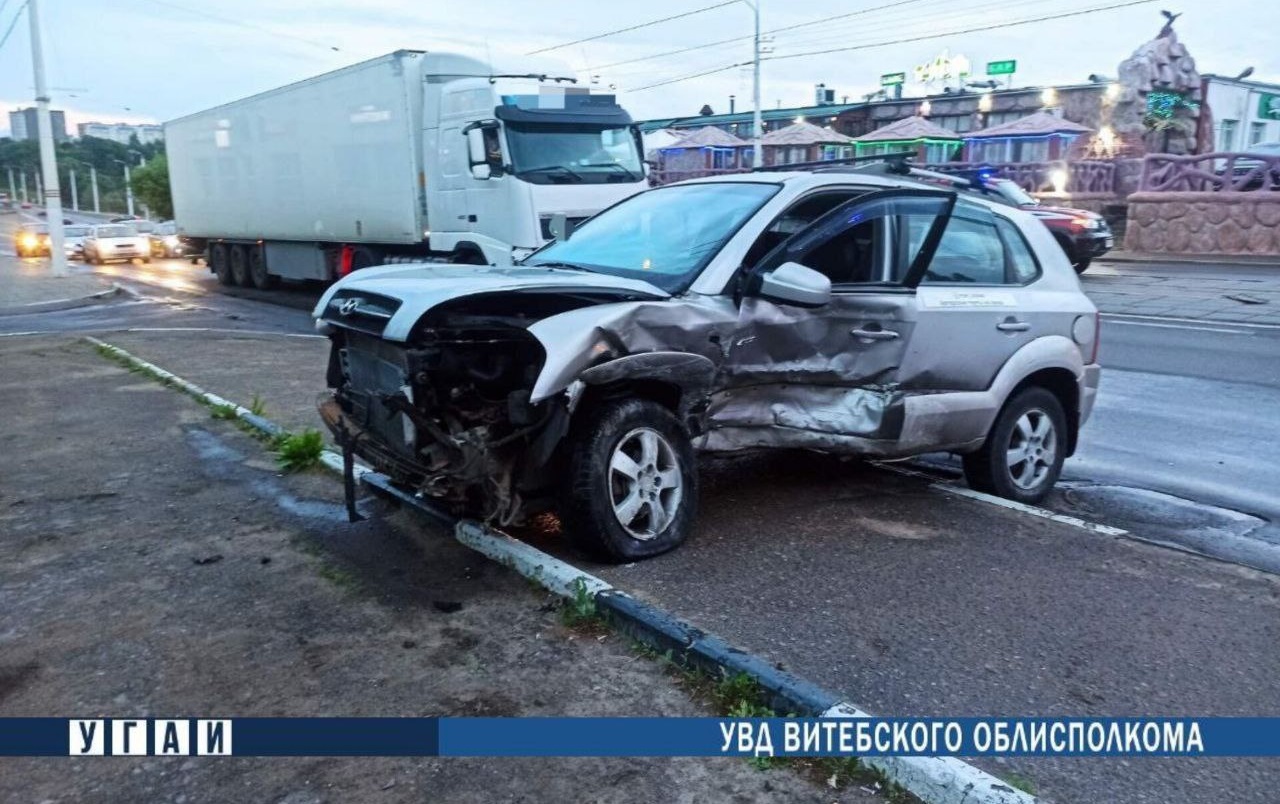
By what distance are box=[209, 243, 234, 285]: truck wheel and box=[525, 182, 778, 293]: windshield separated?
2111 centimetres

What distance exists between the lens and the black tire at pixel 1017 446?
5.86 m

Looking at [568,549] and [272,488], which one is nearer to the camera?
[568,549]

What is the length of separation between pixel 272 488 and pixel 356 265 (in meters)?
12.5

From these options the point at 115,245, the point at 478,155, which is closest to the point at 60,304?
the point at 478,155

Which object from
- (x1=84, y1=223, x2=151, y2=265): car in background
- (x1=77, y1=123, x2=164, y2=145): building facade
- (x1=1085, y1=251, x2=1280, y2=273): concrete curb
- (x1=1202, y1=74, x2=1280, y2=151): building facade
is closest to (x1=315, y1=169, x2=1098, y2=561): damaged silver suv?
(x1=1085, y1=251, x2=1280, y2=273): concrete curb

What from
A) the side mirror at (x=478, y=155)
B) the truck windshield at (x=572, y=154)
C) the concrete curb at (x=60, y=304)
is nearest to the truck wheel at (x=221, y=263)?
the concrete curb at (x=60, y=304)

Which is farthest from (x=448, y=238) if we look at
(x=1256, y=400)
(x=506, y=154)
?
(x=1256, y=400)

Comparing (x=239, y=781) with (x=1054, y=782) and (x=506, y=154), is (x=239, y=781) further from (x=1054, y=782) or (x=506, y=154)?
(x=506, y=154)

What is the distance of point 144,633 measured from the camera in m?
4.09

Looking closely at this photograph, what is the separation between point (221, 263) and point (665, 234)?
74.0 ft

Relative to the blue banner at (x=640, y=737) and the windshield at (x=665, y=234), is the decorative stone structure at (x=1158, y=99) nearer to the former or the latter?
the windshield at (x=665, y=234)

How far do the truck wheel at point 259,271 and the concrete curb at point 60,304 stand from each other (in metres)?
2.88

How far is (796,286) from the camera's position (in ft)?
15.6

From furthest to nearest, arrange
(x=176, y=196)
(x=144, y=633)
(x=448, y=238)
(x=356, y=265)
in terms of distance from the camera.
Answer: (x=176, y=196) < (x=356, y=265) < (x=448, y=238) < (x=144, y=633)
